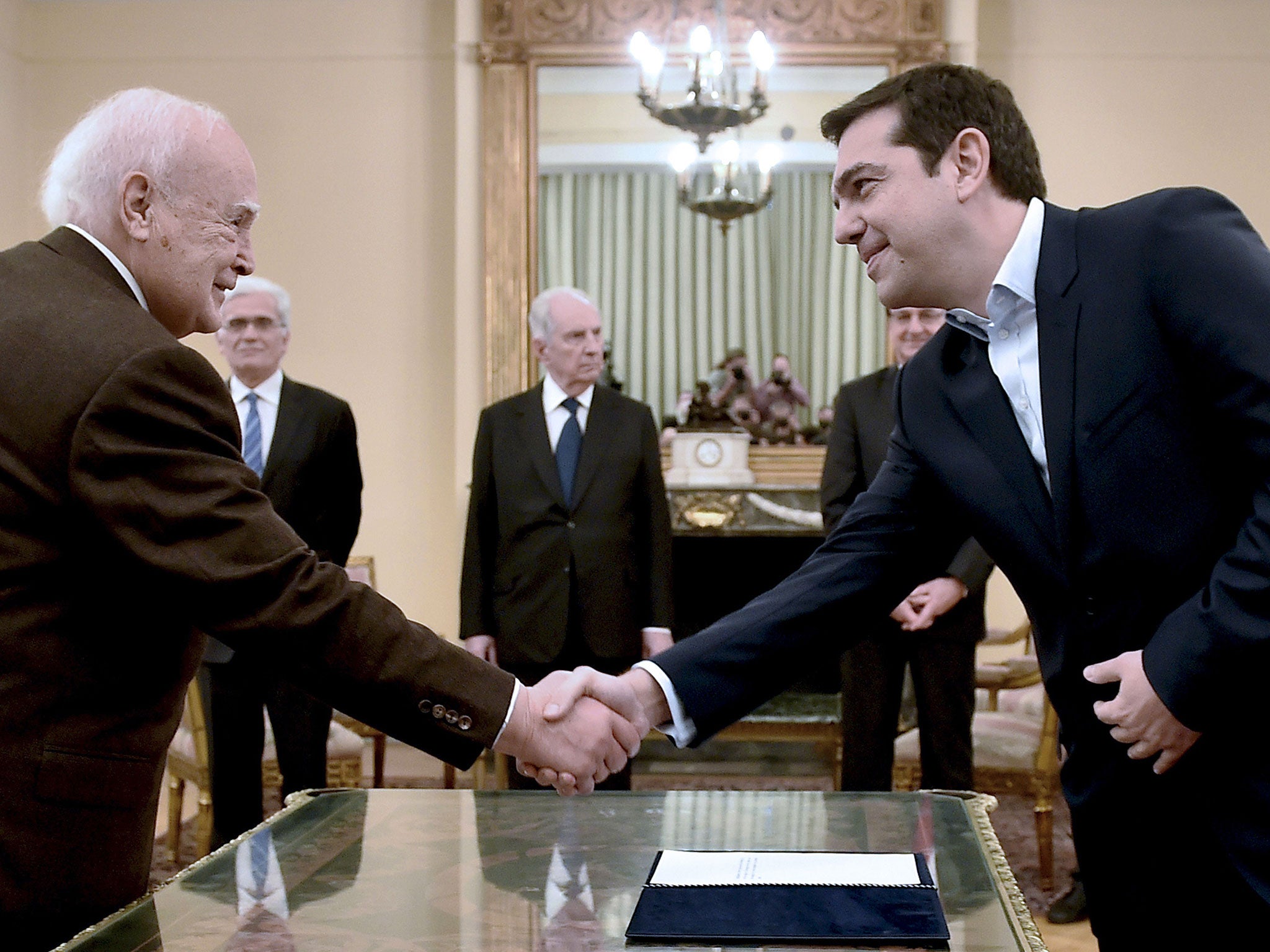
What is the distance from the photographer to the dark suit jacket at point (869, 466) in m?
3.71

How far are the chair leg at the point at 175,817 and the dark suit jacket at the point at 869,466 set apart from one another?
2283 millimetres

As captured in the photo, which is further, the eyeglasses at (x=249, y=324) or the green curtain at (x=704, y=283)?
the green curtain at (x=704, y=283)

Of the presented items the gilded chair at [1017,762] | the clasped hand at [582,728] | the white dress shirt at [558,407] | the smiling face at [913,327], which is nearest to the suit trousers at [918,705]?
the gilded chair at [1017,762]

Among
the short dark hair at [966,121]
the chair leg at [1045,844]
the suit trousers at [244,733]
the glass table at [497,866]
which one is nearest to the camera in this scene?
the glass table at [497,866]

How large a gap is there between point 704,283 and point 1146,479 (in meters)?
4.68

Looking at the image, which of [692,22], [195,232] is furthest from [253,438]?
[692,22]

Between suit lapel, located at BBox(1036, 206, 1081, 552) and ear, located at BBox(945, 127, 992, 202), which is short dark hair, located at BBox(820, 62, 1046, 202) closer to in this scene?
ear, located at BBox(945, 127, 992, 202)

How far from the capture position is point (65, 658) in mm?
1560

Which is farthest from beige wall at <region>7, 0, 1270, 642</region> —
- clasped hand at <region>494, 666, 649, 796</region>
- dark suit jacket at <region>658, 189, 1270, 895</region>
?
dark suit jacket at <region>658, 189, 1270, 895</region>

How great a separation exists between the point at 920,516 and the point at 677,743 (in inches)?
21.0

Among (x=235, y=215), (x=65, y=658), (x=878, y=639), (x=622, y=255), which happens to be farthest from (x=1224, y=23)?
(x=65, y=658)

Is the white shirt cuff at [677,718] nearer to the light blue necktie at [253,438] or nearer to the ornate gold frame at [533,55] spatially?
the light blue necktie at [253,438]

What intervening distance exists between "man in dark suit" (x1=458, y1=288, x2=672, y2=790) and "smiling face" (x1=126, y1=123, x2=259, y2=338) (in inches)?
81.8

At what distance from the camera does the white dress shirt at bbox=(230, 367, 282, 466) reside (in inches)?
151
